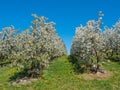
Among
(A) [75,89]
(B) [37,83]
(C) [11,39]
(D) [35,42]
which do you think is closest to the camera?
(A) [75,89]

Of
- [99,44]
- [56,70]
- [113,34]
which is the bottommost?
[56,70]

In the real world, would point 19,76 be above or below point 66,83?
above

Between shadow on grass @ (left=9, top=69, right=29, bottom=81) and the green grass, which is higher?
shadow on grass @ (left=9, top=69, right=29, bottom=81)

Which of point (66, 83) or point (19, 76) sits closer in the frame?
point (66, 83)

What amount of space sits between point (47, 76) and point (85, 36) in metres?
11.0

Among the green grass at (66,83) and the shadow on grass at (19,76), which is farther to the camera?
the shadow on grass at (19,76)

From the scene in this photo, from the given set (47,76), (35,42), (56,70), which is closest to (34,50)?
(35,42)

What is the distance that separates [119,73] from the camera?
5475 cm

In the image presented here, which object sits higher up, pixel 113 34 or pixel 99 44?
pixel 113 34

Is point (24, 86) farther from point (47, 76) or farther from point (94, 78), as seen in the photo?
point (94, 78)

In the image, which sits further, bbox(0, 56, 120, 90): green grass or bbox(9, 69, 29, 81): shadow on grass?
bbox(9, 69, 29, 81): shadow on grass

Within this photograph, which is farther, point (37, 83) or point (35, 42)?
point (35, 42)

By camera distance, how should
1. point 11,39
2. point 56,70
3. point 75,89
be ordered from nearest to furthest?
point 75,89 < point 56,70 < point 11,39

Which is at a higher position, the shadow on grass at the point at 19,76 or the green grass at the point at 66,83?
the shadow on grass at the point at 19,76
